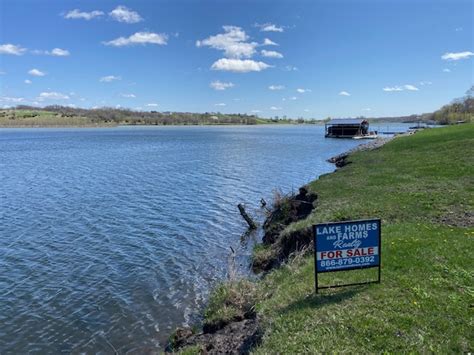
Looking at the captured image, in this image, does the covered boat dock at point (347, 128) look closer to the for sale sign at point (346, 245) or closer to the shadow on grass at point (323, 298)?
the for sale sign at point (346, 245)

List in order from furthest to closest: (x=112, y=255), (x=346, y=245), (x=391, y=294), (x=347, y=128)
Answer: (x=347, y=128) < (x=112, y=255) < (x=346, y=245) < (x=391, y=294)

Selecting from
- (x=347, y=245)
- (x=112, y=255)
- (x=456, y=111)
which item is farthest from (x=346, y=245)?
(x=456, y=111)

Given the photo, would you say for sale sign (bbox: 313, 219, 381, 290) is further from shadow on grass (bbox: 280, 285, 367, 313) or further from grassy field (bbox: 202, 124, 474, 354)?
grassy field (bbox: 202, 124, 474, 354)

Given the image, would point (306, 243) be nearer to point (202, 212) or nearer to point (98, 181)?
point (202, 212)

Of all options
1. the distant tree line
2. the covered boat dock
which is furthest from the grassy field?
the distant tree line

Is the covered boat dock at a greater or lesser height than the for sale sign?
greater

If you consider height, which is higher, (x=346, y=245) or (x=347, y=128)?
(x=347, y=128)

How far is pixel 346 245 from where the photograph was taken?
887 centimetres


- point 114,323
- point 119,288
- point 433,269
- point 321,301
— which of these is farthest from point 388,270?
point 119,288

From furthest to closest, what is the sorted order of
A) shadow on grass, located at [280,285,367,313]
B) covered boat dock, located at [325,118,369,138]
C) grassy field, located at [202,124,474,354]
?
covered boat dock, located at [325,118,369,138], shadow on grass, located at [280,285,367,313], grassy field, located at [202,124,474,354]

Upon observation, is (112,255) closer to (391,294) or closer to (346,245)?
(346,245)

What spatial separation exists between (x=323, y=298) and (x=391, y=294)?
152cm

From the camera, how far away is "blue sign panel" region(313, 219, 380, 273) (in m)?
8.70

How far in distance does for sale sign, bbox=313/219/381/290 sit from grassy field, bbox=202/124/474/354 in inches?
28.0
